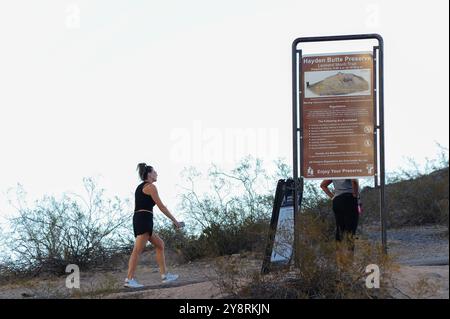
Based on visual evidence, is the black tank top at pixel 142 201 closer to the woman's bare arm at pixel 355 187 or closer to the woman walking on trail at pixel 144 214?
the woman walking on trail at pixel 144 214

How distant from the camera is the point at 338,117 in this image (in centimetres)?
1205

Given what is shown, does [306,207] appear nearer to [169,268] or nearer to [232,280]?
[169,268]

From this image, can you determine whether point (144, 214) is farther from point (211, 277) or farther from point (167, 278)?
point (211, 277)

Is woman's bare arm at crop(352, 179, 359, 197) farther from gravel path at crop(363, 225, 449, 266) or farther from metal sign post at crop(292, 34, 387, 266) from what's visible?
gravel path at crop(363, 225, 449, 266)

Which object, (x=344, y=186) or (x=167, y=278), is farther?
(x=167, y=278)

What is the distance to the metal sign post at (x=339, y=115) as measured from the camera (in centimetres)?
1203

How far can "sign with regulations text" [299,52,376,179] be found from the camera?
1203 centimetres

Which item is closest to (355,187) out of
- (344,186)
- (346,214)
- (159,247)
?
(344,186)

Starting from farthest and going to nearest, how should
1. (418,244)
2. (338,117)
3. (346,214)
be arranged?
(418,244)
(338,117)
(346,214)

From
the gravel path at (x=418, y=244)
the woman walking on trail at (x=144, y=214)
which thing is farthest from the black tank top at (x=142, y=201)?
the gravel path at (x=418, y=244)

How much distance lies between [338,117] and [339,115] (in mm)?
31

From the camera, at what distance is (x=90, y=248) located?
1612cm

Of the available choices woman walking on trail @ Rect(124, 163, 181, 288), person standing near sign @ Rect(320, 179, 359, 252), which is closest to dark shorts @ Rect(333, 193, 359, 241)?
person standing near sign @ Rect(320, 179, 359, 252)
